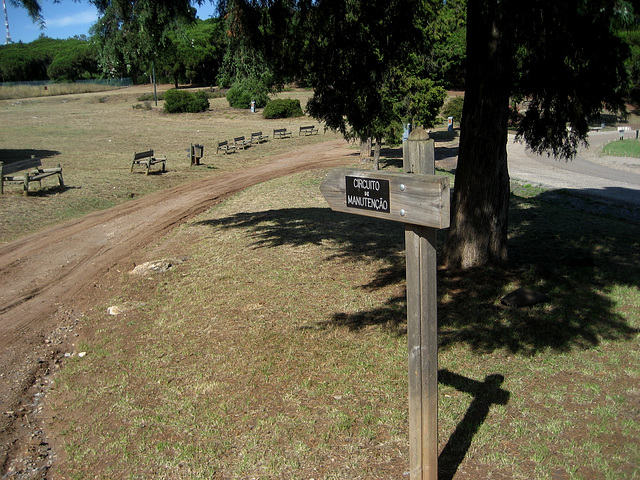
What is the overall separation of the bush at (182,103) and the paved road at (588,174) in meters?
22.5

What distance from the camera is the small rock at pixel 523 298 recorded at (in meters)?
6.70

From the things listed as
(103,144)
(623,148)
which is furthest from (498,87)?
(623,148)

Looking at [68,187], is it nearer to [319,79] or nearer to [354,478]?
[319,79]

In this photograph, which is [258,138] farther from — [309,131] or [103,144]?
[103,144]

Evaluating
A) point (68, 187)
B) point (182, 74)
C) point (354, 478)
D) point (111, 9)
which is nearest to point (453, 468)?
point (354, 478)

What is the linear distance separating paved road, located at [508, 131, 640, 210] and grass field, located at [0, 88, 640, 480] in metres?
9.82

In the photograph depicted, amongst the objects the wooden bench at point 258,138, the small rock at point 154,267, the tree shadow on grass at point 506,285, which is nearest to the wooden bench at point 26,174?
the tree shadow on grass at point 506,285

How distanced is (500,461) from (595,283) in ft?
13.9

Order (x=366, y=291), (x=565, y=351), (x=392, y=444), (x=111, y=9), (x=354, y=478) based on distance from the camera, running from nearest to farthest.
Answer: (x=354, y=478) → (x=392, y=444) → (x=565, y=351) → (x=366, y=291) → (x=111, y=9)

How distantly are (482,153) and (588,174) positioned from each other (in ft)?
68.3

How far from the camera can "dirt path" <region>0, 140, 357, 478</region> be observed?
5277 mm

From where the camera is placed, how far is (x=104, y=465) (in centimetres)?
446

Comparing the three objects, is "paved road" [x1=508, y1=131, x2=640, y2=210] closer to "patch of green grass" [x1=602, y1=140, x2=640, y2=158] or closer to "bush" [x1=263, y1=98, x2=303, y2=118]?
"patch of green grass" [x1=602, y1=140, x2=640, y2=158]

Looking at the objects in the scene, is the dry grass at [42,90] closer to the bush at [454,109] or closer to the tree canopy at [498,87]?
the bush at [454,109]
